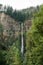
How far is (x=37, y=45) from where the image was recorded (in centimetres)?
1378

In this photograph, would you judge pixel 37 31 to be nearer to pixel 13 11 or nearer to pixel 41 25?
pixel 41 25

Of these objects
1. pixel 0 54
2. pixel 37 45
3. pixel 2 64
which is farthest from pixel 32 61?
pixel 0 54

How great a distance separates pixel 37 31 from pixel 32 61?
195 cm

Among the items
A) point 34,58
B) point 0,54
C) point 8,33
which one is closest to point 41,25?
point 34,58

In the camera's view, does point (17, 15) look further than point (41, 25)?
Yes

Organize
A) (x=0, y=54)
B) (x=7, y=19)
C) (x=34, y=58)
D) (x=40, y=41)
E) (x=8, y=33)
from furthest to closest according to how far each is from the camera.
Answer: (x=7, y=19) → (x=8, y=33) → (x=0, y=54) → (x=34, y=58) → (x=40, y=41)

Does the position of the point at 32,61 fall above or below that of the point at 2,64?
A: above

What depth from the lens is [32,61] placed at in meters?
15.4

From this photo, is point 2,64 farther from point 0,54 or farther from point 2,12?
point 2,12

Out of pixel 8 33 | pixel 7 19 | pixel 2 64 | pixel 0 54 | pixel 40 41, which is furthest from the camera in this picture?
pixel 7 19

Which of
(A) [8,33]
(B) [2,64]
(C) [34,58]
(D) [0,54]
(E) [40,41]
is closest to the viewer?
(E) [40,41]

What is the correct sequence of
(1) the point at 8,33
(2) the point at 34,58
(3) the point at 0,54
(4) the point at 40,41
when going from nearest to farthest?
1. (4) the point at 40,41
2. (2) the point at 34,58
3. (3) the point at 0,54
4. (1) the point at 8,33

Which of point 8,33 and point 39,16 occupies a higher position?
point 39,16

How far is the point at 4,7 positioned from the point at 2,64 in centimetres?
5089
